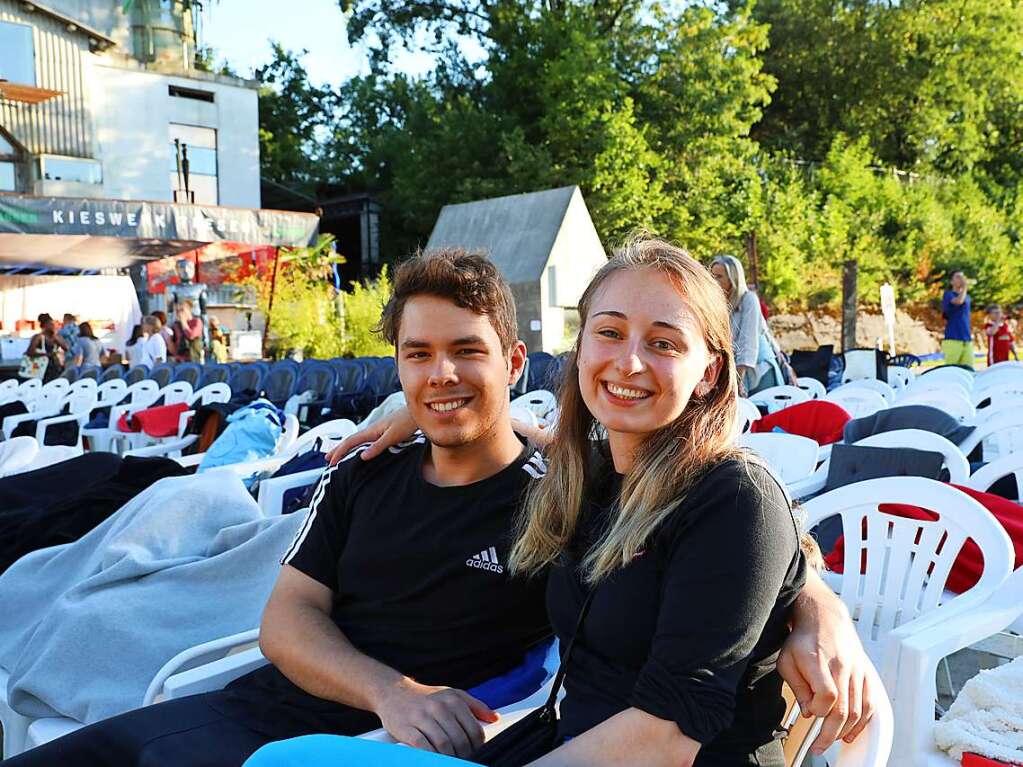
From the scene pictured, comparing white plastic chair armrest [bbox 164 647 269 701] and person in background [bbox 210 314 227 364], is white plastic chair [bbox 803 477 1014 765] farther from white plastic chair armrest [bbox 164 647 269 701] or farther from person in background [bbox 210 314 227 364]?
person in background [bbox 210 314 227 364]

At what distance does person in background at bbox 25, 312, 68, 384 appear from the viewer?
A: 41.7ft

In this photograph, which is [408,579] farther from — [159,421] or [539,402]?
[159,421]

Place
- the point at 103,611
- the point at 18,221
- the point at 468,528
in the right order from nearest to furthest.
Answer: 1. the point at 468,528
2. the point at 103,611
3. the point at 18,221

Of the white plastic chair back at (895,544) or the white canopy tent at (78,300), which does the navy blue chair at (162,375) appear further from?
the white plastic chair back at (895,544)

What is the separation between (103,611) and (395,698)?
1215mm

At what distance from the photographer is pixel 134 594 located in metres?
2.71

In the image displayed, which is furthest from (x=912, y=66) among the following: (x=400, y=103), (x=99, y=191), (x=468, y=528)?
(x=468, y=528)

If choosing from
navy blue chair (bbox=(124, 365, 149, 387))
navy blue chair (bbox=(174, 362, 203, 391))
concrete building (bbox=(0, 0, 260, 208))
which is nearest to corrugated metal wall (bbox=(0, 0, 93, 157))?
concrete building (bbox=(0, 0, 260, 208))

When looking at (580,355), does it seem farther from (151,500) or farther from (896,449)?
(896,449)

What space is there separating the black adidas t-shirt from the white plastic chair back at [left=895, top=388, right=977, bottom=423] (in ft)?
12.0

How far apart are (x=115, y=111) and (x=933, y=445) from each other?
25.4 metres

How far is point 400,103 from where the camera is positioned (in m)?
31.3

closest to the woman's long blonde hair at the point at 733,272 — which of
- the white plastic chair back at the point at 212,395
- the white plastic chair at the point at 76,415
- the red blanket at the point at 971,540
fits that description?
the red blanket at the point at 971,540

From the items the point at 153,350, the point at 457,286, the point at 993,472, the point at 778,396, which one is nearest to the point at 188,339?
the point at 153,350
